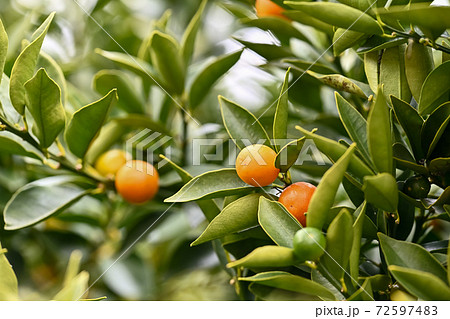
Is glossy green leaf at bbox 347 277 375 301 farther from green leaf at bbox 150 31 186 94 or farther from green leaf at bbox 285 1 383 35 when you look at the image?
green leaf at bbox 150 31 186 94

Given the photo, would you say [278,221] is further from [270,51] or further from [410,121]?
[270,51]

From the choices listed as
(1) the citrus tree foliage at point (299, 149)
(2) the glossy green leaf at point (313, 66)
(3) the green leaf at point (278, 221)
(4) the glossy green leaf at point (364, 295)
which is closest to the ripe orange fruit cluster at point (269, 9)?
(1) the citrus tree foliage at point (299, 149)

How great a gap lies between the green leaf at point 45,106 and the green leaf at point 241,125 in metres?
0.26

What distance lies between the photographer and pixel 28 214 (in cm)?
88

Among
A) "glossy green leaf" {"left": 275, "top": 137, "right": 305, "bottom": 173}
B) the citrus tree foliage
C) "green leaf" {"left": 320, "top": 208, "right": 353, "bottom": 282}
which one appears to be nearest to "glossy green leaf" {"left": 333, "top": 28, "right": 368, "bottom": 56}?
the citrus tree foliage

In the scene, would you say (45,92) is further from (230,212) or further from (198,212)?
(198,212)

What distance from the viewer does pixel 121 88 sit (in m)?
1.13

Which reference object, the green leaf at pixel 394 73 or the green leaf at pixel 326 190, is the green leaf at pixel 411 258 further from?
the green leaf at pixel 394 73

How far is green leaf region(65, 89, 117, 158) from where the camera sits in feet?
2.66

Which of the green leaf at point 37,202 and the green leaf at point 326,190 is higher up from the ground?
the green leaf at point 326,190

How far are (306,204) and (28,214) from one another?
0.51 meters

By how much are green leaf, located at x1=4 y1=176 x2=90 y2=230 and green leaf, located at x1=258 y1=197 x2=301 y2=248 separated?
17.6 inches

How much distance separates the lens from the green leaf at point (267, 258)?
20.4 inches

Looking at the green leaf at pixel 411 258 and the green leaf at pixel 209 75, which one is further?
the green leaf at pixel 209 75
